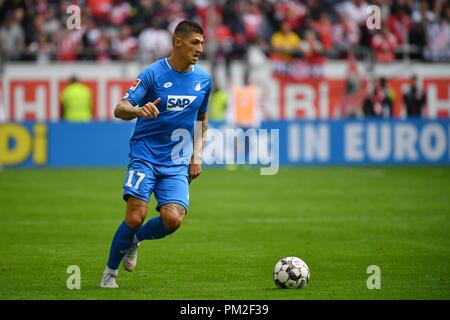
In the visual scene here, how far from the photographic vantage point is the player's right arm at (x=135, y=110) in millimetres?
8673

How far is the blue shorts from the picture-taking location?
29.9ft

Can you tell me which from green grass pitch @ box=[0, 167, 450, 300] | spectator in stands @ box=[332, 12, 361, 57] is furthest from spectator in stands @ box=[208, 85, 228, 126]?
spectator in stands @ box=[332, 12, 361, 57]

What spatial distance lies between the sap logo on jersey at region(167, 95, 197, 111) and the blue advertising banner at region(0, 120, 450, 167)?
627 inches

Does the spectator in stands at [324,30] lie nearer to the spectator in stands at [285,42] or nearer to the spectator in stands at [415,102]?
the spectator in stands at [285,42]

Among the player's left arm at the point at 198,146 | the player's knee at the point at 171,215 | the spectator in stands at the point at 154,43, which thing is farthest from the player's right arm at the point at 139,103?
the spectator in stands at the point at 154,43

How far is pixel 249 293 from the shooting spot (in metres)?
8.83

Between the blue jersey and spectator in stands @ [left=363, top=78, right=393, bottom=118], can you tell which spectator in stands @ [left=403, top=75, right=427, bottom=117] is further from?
the blue jersey

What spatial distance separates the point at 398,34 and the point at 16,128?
12.3m

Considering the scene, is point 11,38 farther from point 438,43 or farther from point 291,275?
point 291,275

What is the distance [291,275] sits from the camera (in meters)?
9.08
